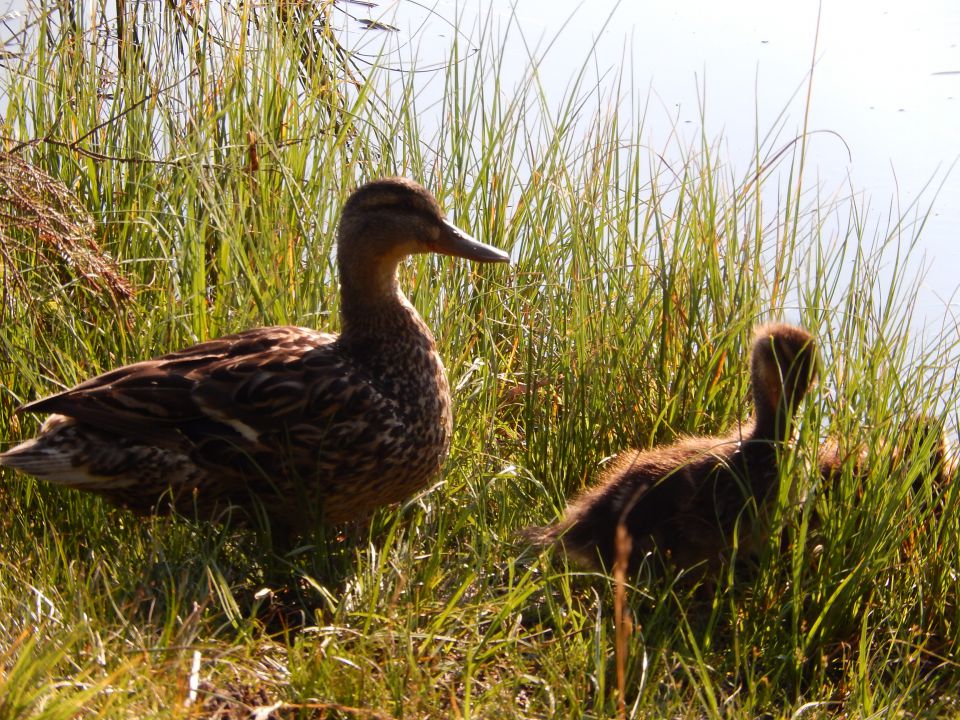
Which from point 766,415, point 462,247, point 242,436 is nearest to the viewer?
point 242,436

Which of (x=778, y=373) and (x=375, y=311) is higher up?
(x=375, y=311)

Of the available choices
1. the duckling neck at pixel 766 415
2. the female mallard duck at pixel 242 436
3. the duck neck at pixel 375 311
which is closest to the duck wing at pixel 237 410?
the female mallard duck at pixel 242 436

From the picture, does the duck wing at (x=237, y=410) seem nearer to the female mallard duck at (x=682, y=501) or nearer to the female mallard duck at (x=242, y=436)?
the female mallard duck at (x=242, y=436)

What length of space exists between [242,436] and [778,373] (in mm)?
1469

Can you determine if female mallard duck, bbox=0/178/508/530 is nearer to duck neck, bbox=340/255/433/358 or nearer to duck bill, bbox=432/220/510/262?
duck neck, bbox=340/255/433/358

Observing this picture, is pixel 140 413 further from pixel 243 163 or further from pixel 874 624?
pixel 874 624

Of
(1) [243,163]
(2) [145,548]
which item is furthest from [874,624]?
(1) [243,163]

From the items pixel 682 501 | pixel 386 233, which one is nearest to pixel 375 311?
pixel 386 233

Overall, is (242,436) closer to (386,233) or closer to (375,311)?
(375,311)

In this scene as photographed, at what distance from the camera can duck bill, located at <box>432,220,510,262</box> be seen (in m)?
3.47

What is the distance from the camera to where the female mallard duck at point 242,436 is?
3.08 metres

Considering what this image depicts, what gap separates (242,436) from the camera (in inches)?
123

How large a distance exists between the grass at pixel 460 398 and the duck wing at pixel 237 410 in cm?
23

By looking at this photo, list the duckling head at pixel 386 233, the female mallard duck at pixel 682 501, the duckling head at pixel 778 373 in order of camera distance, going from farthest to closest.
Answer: the duckling head at pixel 386 233 → the duckling head at pixel 778 373 → the female mallard duck at pixel 682 501
